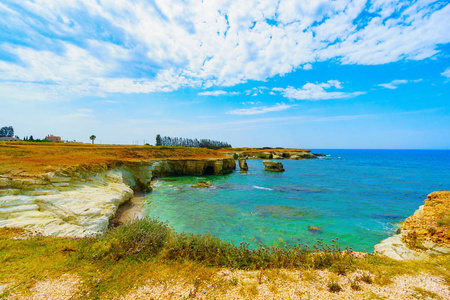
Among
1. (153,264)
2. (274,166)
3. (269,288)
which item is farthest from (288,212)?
(274,166)

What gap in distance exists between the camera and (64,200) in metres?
11.3

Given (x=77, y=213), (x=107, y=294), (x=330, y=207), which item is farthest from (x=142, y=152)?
(x=107, y=294)

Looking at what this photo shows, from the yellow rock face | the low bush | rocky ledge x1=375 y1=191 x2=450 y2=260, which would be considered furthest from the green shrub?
the yellow rock face

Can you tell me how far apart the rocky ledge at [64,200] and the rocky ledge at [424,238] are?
1402 centimetres

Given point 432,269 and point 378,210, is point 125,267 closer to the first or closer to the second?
point 432,269

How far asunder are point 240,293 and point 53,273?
486 centimetres

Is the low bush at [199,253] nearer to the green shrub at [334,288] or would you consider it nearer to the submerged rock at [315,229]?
the green shrub at [334,288]

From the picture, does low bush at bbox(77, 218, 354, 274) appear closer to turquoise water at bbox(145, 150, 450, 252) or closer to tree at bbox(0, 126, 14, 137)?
turquoise water at bbox(145, 150, 450, 252)

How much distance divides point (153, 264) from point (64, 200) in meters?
9.35

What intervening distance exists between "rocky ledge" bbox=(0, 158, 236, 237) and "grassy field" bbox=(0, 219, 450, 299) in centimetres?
205

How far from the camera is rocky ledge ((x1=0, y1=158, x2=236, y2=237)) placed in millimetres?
8923

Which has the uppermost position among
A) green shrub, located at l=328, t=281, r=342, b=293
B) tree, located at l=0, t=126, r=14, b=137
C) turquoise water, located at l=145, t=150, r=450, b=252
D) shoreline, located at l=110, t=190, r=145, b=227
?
tree, located at l=0, t=126, r=14, b=137

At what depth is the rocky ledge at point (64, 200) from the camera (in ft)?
29.3

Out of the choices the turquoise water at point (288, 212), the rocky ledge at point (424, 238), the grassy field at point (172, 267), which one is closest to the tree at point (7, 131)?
the turquoise water at point (288, 212)
